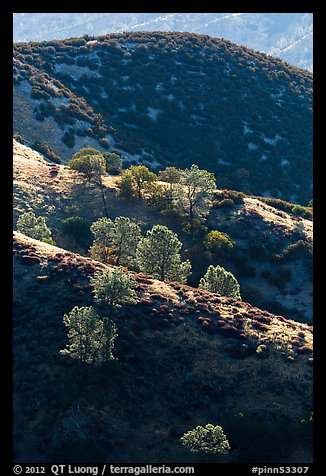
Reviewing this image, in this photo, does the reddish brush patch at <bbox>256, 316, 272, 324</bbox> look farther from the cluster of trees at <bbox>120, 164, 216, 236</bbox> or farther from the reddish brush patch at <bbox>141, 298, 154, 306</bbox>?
the cluster of trees at <bbox>120, 164, 216, 236</bbox>

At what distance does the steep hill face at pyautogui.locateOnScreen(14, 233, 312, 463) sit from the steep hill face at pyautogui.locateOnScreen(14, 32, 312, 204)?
6664 cm

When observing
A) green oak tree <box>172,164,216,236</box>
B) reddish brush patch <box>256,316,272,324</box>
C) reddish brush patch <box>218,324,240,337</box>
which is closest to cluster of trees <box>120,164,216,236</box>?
green oak tree <box>172,164,216,236</box>

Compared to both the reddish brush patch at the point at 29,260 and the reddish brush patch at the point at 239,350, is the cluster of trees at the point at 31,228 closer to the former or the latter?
the reddish brush patch at the point at 29,260

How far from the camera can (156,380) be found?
1731 inches

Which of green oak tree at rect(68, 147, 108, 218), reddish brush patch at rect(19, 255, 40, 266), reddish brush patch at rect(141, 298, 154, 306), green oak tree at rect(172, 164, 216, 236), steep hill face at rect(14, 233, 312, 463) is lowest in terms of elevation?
steep hill face at rect(14, 233, 312, 463)

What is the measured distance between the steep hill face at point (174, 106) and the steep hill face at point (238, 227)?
72.7 feet

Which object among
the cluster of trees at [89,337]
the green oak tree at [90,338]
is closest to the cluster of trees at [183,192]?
the cluster of trees at [89,337]

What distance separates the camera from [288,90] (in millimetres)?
163125

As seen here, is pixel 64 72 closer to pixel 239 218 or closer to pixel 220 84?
pixel 220 84

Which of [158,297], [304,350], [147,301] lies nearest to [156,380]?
[147,301]

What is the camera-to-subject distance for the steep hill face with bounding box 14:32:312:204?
12475 cm

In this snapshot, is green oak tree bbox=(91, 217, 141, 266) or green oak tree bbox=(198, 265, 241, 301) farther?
green oak tree bbox=(91, 217, 141, 266)

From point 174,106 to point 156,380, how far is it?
114 meters

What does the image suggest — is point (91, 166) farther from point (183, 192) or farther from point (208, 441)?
point (208, 441)
